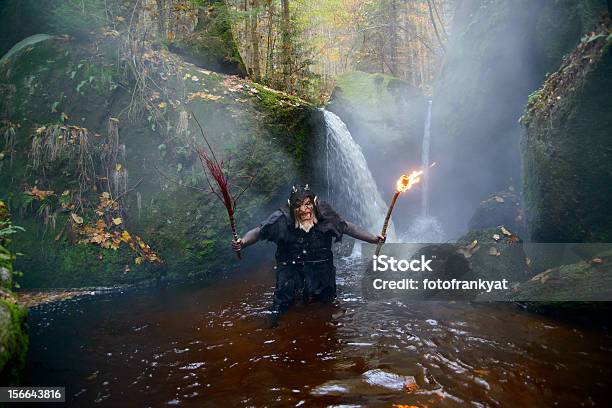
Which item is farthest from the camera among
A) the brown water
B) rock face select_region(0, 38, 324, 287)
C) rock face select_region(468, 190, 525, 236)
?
rock face select_region(468, 190, 525, 236)

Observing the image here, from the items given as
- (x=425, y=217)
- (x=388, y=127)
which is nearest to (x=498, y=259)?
(x=425, y=217)

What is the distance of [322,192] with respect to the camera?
35.0ft

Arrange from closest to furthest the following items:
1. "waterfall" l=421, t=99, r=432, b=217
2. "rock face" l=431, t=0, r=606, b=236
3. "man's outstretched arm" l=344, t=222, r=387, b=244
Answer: "man's outstretched arm" l=344, t=222, r=387, b=244
"rock face" l=431, t=0, r=606, b=236
"waterfall" l=421, t=99, r=432, b=217

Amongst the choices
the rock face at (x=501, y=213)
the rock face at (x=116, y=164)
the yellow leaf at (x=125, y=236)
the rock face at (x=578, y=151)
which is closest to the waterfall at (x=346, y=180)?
the rock face at (x=116, y=164)

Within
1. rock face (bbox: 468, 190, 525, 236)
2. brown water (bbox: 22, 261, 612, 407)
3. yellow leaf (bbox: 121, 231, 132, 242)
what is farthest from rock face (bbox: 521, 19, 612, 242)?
yellow leaf (bbox: 121, 231, 132, 242)

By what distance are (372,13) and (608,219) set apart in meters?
19.7

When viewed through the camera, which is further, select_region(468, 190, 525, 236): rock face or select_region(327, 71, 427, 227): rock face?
select_region(327, 71, 427, 227): rock face

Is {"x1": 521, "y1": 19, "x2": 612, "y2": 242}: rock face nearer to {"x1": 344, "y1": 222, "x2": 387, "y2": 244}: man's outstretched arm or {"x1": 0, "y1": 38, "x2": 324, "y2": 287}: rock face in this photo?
{"x1": 344, "y1": 222, "x2": 387, "y2": 244}: man's outstretched arm

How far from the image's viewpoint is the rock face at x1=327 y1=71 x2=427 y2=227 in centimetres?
1503

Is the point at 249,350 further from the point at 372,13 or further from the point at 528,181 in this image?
the point at 372,13

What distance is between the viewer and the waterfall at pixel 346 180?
1083 centimetres

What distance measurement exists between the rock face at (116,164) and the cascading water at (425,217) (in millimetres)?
7644

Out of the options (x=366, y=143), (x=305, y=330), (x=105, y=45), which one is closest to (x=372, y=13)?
(x=366, y=143)

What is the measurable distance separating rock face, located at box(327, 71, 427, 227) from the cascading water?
0.79ft
